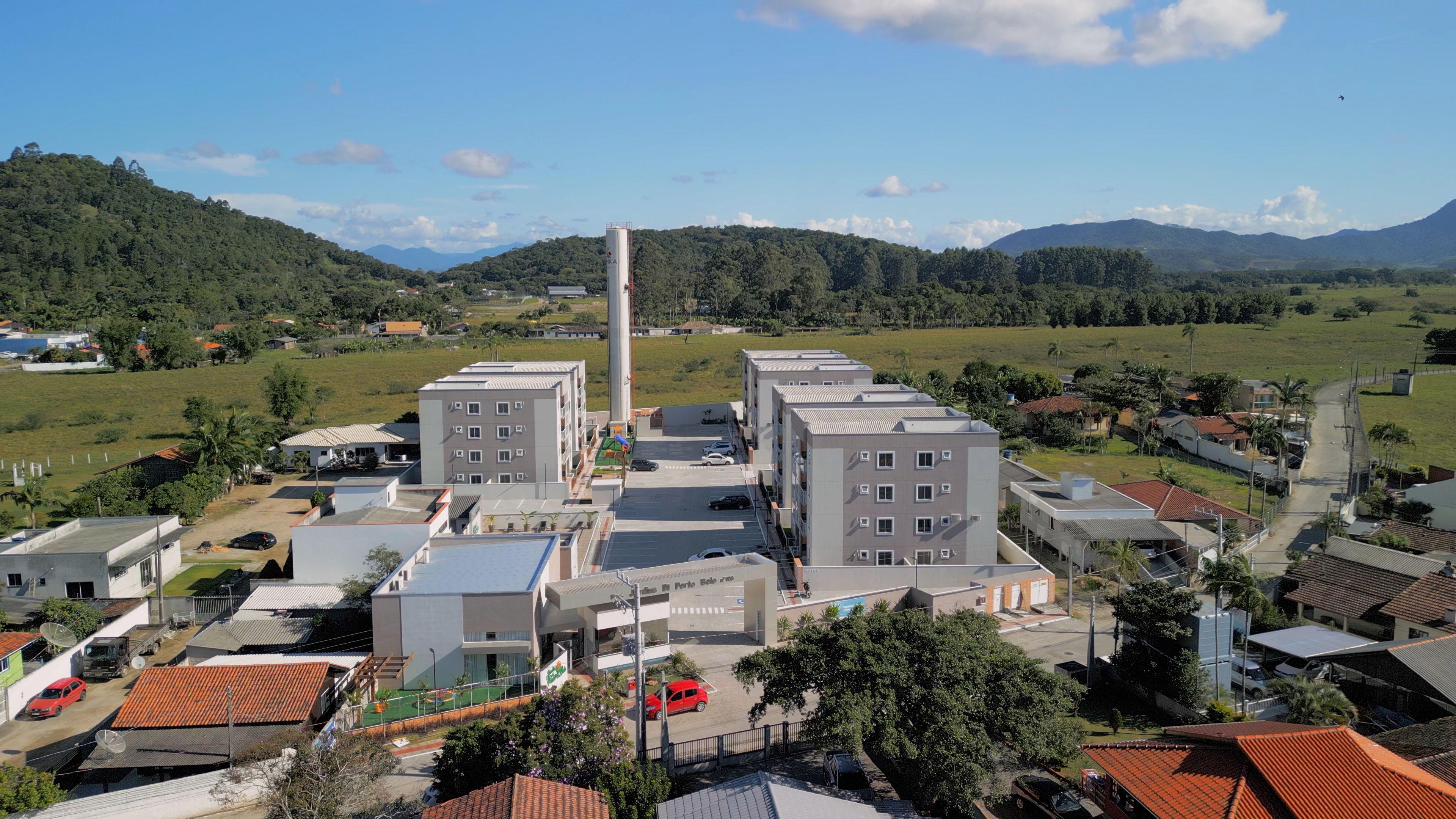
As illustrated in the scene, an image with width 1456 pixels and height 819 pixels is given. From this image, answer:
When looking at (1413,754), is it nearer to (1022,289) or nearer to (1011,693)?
(1011,693)

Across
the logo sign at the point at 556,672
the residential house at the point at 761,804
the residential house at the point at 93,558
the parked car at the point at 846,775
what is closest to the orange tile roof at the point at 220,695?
the logo sign at the point at 556,672

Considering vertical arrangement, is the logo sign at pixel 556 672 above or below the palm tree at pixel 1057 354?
below

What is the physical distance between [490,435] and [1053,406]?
→ 4037 cm

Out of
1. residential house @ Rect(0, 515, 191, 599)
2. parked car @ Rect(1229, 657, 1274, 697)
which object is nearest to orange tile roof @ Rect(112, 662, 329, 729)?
residential house @ Rect(0, 515, 191, 599)

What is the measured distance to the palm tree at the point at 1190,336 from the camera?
97.1m

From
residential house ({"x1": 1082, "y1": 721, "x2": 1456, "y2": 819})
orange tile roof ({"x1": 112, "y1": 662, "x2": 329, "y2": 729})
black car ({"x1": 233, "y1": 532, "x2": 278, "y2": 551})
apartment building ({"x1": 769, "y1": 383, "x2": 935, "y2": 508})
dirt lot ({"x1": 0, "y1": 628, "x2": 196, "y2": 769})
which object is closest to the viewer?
residential house ({"x1": 1082, "y1": 721, "x2": 1456, "y2": 819})

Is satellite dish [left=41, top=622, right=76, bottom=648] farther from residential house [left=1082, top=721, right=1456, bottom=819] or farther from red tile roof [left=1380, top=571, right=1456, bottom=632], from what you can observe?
red tile roof [left=1380, top=571, right=1456, bottom=632]

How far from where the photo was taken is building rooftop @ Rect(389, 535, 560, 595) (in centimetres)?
2606

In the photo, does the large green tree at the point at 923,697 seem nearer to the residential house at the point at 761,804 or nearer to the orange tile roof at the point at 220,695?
the residential house at the point at 761,804

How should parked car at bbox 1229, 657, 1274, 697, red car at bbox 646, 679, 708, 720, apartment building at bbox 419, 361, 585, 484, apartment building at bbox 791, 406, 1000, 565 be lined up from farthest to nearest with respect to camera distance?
apartment building at bbox 419, 361, 585, 484 < apartment building at bbox 791, 406, 1000, 565 < parked car at bbox 1229, 657, 1274, 697 < red car at bbox 646, 679, 708, 720

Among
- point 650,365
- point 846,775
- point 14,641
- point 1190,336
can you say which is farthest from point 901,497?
point 1190,336

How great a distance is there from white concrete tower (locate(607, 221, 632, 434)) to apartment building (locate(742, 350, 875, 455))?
31.0ft

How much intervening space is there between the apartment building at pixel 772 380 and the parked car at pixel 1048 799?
32235mm

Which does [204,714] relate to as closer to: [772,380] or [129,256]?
[772,380]
